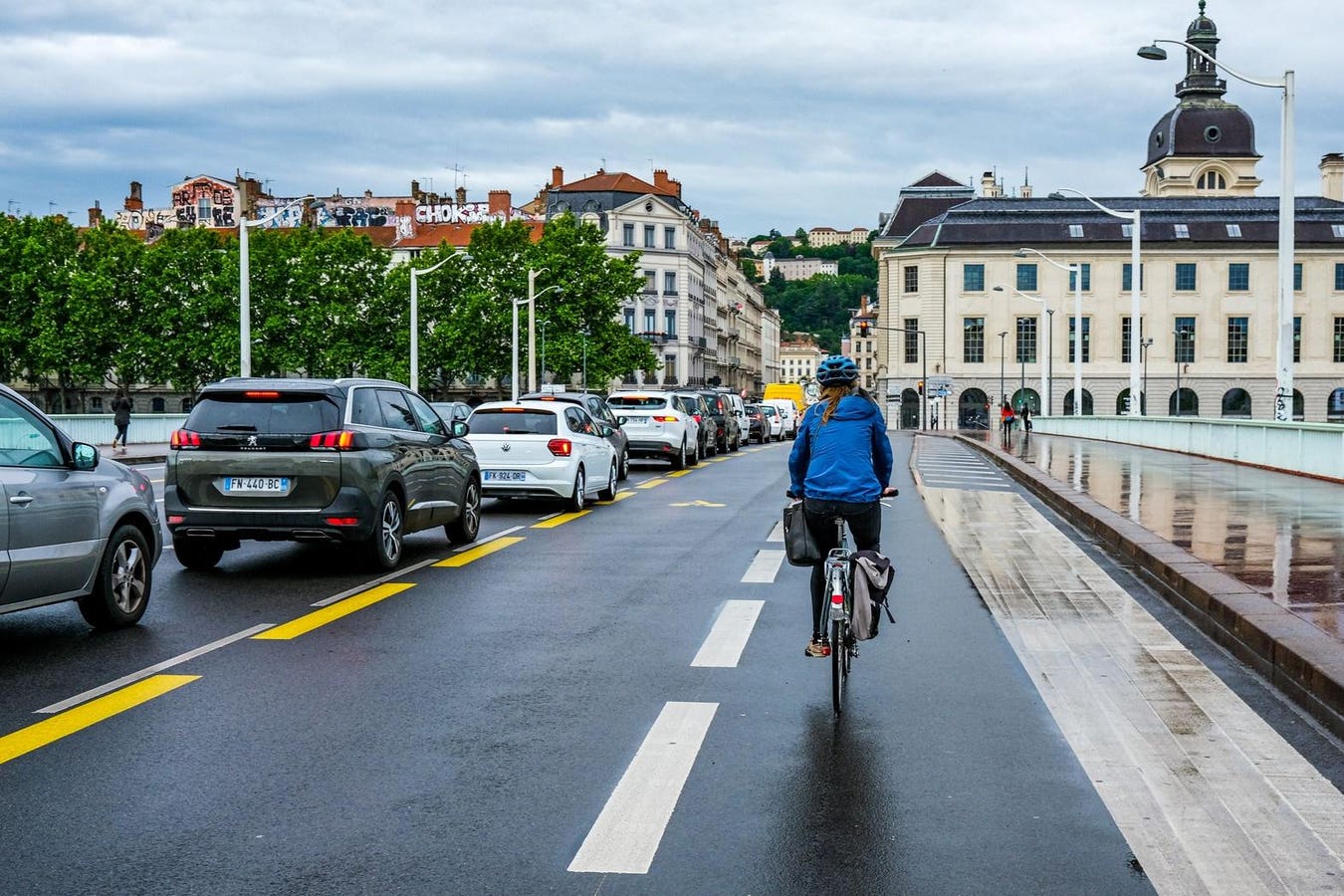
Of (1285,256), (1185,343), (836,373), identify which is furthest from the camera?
(1185,343)

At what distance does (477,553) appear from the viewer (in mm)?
14008

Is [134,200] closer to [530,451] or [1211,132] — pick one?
[1211,132]

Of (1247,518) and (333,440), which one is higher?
(333,440)

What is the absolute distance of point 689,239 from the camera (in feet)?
396

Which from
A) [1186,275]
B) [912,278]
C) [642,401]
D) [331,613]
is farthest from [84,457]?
[1186,275]

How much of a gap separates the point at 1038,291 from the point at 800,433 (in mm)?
96089

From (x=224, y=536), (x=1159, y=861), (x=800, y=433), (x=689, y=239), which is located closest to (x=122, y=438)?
(x=224, y=536)

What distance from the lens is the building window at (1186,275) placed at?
3932 inches

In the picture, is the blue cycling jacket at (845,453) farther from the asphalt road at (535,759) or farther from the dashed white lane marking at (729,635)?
the dashed white lane marking at (729,635)

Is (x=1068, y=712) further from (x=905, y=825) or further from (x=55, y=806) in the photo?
(x=55, y=806)

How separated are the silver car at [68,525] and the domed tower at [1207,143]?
110901mm

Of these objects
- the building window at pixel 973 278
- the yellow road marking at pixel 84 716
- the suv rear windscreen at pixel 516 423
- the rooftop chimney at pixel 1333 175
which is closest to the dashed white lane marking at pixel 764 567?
the yellow road marking at pixel 84 716

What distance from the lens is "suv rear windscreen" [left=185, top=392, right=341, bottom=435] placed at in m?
12.0

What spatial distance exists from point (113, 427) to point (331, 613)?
38600 millimetres
